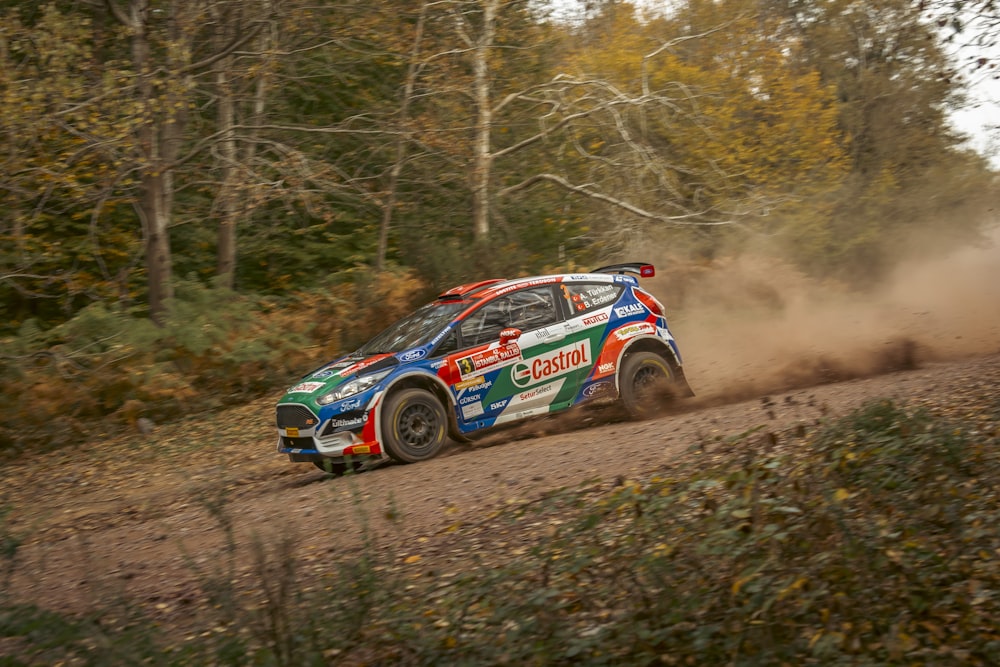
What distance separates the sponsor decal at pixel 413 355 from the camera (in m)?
10.4

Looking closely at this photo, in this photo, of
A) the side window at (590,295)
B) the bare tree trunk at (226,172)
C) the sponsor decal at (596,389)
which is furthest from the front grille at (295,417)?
the bare tree trunk at (226,172)

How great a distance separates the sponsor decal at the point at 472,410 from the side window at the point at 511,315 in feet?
2.14

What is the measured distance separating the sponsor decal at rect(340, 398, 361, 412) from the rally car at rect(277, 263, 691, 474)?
1 centimetres

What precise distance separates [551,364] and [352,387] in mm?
2361

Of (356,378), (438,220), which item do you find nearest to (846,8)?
(438,220)

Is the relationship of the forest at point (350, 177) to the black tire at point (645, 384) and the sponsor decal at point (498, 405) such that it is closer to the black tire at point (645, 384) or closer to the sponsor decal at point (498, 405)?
the black tire at point (645, 384)

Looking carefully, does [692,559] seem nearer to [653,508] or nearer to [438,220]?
[653,508]

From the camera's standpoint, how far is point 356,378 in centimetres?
1021

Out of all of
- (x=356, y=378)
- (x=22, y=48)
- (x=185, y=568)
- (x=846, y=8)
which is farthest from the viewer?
(x=846, y=8)

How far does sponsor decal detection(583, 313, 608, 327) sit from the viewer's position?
11531mm

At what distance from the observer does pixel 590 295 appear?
464 inches

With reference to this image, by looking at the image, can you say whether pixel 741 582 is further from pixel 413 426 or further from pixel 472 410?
pixel 472 410

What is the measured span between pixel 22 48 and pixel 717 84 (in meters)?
16.6

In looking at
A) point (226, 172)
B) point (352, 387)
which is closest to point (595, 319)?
point (352, 387)
